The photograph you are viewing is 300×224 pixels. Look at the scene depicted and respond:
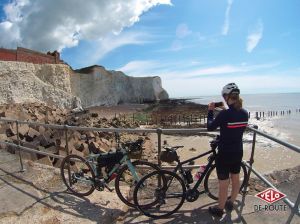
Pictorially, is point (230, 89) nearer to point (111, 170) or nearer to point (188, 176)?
point (188, 176)

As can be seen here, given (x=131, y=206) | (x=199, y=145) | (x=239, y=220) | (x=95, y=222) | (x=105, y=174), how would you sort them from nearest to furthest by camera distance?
(x=239, y=220) < (x=95, y=222) < (x=131, y=206) < (x=105, y=174) < (x=199, y=145)

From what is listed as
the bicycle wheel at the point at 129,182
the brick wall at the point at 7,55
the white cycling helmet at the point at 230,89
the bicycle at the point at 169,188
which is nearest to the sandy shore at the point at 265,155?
the bicycle wheel at the point at 129,182

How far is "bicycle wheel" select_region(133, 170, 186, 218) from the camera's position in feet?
11.9

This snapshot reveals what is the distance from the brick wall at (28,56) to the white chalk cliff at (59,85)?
0.91 m

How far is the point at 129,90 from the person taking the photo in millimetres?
75500

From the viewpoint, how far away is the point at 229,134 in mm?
3250

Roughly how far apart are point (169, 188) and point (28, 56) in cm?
3628

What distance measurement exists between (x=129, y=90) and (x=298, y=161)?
60833 mm

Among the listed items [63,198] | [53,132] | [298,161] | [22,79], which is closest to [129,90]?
[22,79]

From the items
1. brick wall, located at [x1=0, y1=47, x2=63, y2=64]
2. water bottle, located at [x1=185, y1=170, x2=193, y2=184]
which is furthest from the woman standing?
brick wall, located at [x1=0, y1=47, x2=63, y2=64]

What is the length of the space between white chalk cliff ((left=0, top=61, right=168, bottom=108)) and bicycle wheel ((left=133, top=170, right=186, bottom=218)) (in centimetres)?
2938

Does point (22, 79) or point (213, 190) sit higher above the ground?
point (22, 79)

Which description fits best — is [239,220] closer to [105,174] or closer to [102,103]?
→ [105,174]

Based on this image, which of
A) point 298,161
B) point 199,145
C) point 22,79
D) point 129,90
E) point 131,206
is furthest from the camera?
point 129,90
